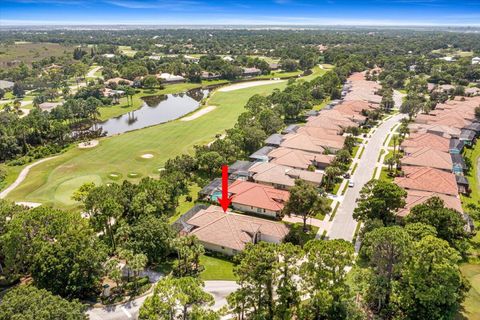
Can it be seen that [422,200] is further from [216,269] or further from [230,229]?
[216,269]

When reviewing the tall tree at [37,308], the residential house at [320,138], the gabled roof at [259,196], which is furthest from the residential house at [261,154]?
the tall tree at [37,308]

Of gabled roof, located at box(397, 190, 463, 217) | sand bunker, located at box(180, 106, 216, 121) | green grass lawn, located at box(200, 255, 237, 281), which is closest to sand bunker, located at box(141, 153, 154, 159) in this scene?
sand bunker, located at box(180, 106, 216, 121)

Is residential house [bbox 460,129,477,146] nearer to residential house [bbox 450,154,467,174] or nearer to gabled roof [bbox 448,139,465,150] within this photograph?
gabled roof [bbox 448,139,465,150]

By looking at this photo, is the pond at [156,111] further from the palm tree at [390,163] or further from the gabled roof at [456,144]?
the gabled roof at [456,144]

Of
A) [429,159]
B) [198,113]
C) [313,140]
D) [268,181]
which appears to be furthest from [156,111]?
[429,159]

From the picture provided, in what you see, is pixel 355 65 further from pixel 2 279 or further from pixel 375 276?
pixel 2 279

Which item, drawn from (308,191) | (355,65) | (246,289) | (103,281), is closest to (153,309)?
(246,289)
